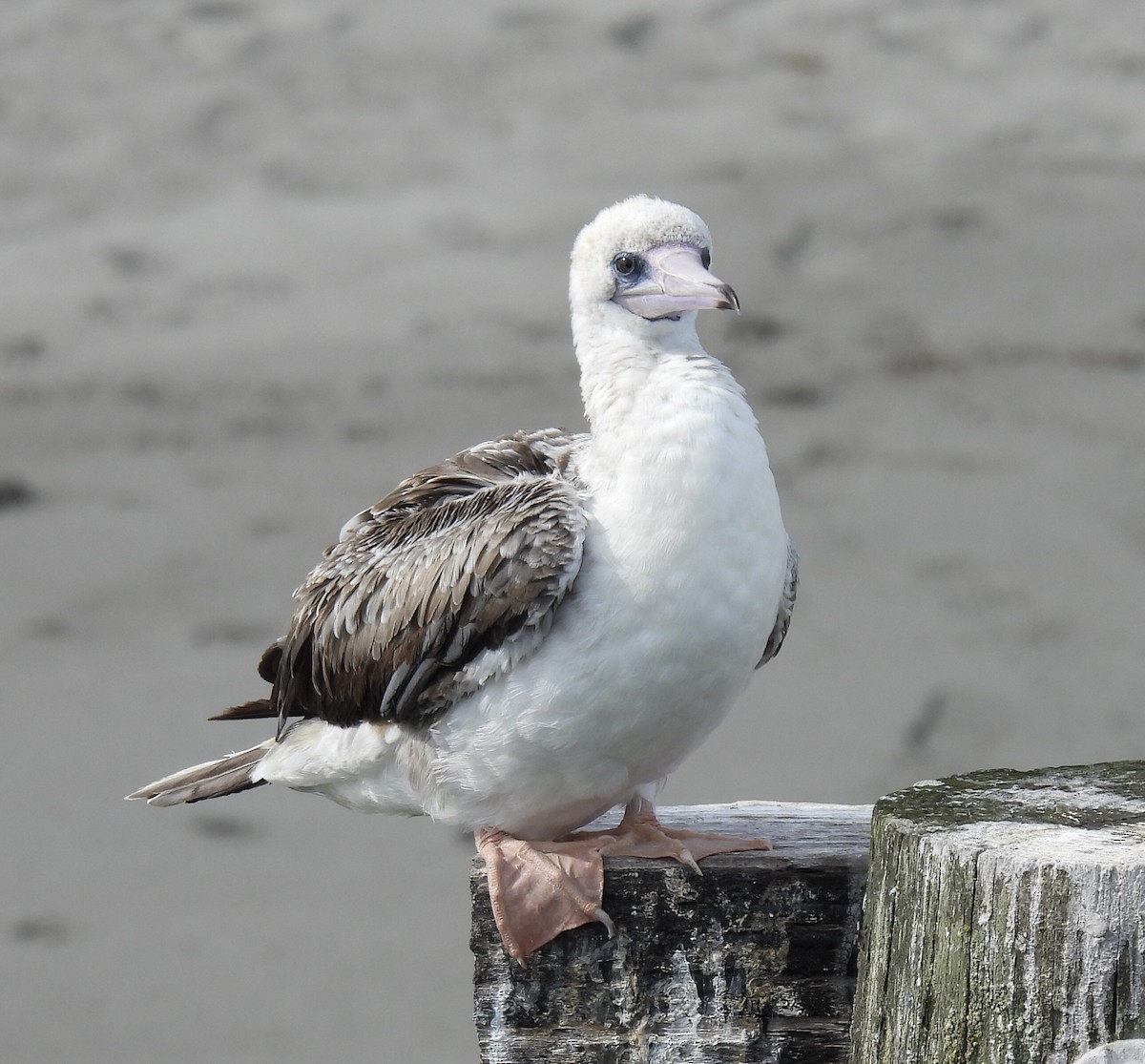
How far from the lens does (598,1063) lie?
10.2 ft

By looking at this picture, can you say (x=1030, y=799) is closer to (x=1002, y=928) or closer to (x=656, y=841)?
(x=1002, y=928)

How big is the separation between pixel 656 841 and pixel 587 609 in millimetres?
537

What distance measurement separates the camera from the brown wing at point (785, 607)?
3.41 m

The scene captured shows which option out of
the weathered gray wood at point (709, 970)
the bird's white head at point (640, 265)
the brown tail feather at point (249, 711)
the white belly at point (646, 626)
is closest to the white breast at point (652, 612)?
the white belly at point (646, 626)

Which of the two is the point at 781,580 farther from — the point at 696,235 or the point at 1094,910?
the point at 1094,910

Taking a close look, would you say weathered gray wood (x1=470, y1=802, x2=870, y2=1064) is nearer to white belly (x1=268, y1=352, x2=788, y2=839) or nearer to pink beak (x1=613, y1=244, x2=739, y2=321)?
white belly (x1=268, y1=352, x2=788, y2=839)

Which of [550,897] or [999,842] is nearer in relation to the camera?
[999,842]

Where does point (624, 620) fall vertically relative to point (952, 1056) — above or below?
above

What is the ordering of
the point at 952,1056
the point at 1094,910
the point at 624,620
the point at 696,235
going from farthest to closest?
the point at 696,235 < the point at 624,620 < the point at 952,1056 < the point at 1094,910

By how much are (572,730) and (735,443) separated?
638 mm

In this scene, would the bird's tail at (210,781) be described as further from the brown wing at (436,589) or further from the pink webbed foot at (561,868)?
the pink webbed foot at (561,868)

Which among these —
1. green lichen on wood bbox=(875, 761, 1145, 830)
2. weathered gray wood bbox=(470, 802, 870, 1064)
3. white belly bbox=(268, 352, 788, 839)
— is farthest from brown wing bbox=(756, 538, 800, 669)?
green lichen on wood bbox=(875, 761, 1145, 830)

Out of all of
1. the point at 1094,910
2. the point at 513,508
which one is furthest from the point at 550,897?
the point at 1094,910

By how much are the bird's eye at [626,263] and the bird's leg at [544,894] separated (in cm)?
117
